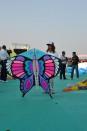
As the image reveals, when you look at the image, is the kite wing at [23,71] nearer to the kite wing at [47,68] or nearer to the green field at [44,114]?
the kite wing at [47,68]

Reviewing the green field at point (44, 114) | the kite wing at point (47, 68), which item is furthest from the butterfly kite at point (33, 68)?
the green field at point (44, 114)

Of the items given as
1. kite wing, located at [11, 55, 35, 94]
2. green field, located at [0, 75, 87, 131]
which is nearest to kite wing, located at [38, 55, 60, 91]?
kite wing, located at [11, 55, 35, 94]

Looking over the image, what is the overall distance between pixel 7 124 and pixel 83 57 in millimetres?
38959

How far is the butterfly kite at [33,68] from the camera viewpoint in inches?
400

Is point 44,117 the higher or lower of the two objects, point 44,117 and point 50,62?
the lower

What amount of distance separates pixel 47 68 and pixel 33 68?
375mm

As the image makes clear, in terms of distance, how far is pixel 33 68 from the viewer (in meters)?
10.2

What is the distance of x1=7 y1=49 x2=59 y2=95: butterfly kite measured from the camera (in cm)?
1016

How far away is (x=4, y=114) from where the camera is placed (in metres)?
7.48

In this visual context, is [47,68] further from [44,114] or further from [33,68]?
[44,114]

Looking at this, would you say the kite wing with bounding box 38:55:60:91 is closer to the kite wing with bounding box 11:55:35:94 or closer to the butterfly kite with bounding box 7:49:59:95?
the butterfly kite with bounding box 7:49:59:95

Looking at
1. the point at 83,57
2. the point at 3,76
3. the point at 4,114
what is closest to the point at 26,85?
the point at 4,114

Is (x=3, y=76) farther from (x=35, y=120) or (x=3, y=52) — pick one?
(x=35, y=120)

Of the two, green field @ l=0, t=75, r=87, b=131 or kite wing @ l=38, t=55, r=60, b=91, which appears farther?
kite wing @ l=38, t=55, r=60, b=91
